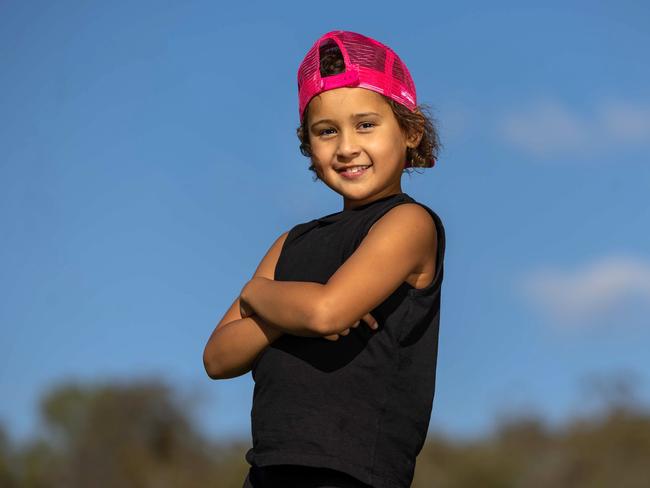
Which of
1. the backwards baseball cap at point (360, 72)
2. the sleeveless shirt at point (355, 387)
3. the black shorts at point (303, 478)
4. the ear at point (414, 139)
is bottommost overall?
the black shorts at point (303, 478)

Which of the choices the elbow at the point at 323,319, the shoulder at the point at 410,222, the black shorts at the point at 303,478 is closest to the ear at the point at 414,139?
the shoulder at the point at 410,222

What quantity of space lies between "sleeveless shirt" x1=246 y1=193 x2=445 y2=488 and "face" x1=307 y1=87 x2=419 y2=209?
127 millimetres

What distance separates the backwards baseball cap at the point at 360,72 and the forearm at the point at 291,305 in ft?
2.15

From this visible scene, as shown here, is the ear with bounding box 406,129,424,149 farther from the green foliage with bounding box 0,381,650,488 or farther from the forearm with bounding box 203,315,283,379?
the green foliage with bounding box 0,381,650,488

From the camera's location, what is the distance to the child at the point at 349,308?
3.15 m

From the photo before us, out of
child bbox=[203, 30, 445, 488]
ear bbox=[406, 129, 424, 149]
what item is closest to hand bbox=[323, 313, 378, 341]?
child bbox=[203, 30, 445, 488]

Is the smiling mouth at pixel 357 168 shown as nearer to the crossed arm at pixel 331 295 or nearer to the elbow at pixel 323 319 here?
the crossed arm at pixel 331 295

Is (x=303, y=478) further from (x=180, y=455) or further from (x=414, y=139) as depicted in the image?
(x=180, y=455)

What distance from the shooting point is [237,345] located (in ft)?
11.3

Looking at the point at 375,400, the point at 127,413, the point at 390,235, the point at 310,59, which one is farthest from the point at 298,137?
the point at 127,413

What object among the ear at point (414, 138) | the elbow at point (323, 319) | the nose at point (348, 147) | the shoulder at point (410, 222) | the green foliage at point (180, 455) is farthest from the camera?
the green foliage at point (180, 455)

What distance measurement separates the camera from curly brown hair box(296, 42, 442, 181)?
11.7 ft

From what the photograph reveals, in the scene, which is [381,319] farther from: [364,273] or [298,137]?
[298,137]

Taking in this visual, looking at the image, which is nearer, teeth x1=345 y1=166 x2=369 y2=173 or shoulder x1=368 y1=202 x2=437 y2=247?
shoulder x1=368 y1=202 x2=437 y2=247
